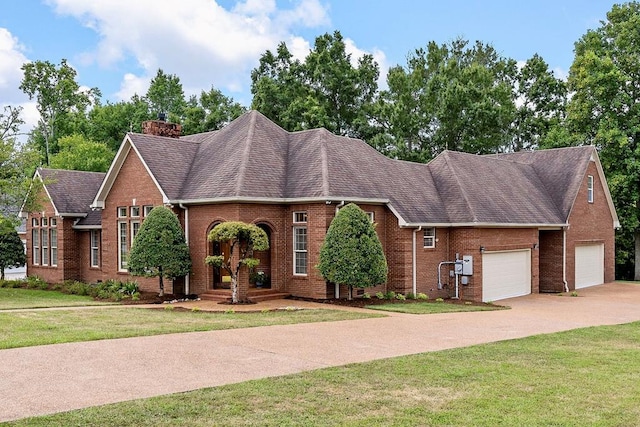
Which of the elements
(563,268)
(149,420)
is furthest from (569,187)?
(149,420)

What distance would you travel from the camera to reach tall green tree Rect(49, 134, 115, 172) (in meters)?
40.7

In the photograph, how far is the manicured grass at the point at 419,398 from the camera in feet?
23.7

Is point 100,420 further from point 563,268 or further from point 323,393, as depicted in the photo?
point 563,268

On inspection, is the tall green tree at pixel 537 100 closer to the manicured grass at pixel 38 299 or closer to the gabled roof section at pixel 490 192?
the gabled roof section at pixel 490 192

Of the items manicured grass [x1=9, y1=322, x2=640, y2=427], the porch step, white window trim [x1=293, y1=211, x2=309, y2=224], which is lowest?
the porch step

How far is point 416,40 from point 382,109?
11082 mm

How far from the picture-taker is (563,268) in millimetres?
28266

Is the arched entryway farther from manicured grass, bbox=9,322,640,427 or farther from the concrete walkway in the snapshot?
manicured grass, bbox=9,322,640,427

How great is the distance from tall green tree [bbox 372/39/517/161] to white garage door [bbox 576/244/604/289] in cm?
1261

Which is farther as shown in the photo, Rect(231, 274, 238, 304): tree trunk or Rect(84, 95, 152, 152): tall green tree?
Rect(84, 95, 152, 152): tall green tree

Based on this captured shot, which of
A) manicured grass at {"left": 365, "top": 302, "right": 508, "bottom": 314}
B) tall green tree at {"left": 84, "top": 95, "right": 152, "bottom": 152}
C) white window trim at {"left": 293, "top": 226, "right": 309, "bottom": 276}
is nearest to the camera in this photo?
manicured grass at {"left": 365, "top": 302, "right": 508, "bottom": 314}

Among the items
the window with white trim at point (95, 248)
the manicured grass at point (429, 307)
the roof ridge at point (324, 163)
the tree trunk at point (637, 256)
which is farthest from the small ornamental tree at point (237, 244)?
the tree trunk at point (637, 256)

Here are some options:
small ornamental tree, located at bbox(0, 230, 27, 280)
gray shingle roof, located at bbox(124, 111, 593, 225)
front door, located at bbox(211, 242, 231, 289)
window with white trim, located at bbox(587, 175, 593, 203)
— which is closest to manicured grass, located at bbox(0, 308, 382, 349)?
front door, located at bbox(211, 242, 231, 289)

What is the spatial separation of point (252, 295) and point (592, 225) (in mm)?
19380
